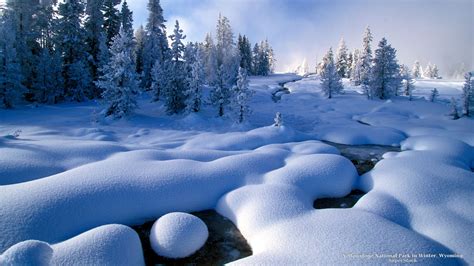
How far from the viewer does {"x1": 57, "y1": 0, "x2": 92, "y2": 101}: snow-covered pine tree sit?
106 ft

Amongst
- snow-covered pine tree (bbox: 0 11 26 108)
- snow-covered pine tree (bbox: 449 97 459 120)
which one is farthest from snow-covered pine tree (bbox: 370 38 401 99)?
snow-covered pine tree (bbox: 0 11 26 108)

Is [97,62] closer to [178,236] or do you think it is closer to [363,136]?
[363,136]

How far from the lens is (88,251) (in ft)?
17.5

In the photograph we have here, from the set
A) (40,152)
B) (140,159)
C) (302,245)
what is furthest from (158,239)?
(40,152)

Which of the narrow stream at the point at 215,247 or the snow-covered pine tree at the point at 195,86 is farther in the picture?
the snow-covered pine tree at the point at 195,86

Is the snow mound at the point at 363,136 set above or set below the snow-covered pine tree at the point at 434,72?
below

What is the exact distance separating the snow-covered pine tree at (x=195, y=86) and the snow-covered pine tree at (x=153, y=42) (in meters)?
15.5

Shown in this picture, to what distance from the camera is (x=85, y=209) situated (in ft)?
23.2

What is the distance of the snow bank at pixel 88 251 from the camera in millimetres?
4832

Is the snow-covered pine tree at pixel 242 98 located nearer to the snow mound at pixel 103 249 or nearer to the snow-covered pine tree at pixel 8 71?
the snow mound at pixel 103 249

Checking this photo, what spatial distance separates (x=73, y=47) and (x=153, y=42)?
1022cm

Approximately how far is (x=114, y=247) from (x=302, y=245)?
386 cm

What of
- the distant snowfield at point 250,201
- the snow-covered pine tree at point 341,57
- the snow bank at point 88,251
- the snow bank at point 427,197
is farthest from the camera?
the snow-covered pine tree at point 341,57

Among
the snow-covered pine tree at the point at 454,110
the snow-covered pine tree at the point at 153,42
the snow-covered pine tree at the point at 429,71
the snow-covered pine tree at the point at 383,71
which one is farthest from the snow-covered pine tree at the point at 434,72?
the snow-covered pine tree at the point at 153,42
